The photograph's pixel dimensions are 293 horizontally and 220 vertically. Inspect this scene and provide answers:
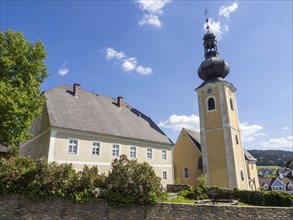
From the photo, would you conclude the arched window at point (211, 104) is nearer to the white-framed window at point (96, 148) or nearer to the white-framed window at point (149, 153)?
the white-framed window at point (149, 153)

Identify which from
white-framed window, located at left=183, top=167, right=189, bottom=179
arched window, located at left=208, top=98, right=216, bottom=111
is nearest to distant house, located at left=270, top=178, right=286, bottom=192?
white-framed window, located at left=183, top=167, right=189, bottom=179

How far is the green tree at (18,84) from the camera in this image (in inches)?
549

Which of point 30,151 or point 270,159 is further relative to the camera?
point 270,159

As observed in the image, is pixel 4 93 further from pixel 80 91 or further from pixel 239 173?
pixel 239 173

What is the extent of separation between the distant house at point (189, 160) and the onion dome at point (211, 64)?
9.35 m

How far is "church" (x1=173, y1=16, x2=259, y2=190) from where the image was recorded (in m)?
29.4

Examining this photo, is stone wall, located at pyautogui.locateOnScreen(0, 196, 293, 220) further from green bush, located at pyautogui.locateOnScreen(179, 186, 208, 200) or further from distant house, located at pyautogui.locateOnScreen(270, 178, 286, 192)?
distant house, located at pyautogui.locateOnScreen(270, 178, 286, 192)

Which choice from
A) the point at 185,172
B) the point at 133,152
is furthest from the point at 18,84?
the point at 185,172

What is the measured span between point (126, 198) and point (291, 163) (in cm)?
13302

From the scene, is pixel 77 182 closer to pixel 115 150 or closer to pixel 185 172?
pixel 115 150

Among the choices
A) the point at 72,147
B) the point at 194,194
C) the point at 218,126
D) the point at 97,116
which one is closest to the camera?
the point at 72,147

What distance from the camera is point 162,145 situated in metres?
29.5

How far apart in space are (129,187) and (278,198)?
13366mm

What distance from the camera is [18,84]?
15727 mm
